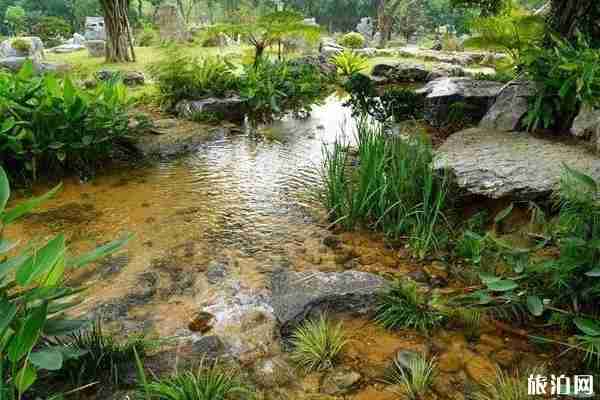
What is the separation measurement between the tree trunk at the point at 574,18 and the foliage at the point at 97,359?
526 cm

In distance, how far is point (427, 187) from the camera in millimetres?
2805

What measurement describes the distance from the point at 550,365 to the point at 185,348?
163 cm

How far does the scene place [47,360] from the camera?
133 centimetres

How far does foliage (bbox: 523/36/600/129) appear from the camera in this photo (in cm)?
353

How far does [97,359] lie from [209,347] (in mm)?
485

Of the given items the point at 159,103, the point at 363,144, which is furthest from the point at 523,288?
the point at 159,103

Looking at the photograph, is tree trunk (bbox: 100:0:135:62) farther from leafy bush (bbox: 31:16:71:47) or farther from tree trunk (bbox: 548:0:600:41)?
leafy bush (bbox: 31:16:71:47)

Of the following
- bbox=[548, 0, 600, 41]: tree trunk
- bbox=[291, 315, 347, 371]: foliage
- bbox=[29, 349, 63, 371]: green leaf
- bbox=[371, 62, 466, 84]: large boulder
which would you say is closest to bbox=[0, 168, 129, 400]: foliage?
bbox=[29, 349, 63, 371]: green leaf

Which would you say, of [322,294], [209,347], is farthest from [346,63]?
[209,347]

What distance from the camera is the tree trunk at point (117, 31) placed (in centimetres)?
1102

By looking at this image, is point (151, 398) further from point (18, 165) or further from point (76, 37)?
point (76, 37)

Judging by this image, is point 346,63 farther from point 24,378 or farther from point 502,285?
point 24,378

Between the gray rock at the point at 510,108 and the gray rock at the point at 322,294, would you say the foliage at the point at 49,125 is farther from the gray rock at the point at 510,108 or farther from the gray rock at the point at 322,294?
the gray rock at the point at 510,108

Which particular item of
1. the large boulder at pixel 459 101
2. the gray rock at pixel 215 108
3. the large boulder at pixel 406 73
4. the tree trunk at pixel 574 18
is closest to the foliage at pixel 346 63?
the large boulder at pixel 406 73
